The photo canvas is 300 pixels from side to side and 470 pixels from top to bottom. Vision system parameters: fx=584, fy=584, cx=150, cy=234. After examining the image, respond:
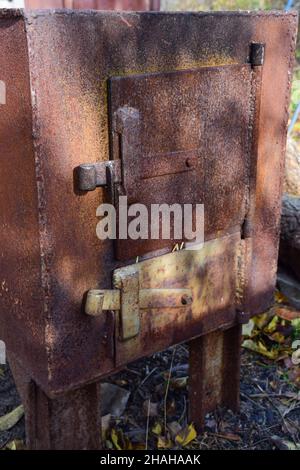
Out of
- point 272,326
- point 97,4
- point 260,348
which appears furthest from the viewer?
point 272,326

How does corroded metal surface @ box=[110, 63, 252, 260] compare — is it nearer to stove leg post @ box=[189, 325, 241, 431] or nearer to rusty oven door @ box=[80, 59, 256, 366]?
rusty oven door @ box=[80, 59, 256, 366]

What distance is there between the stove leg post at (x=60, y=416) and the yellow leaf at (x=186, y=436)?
0.44 metres

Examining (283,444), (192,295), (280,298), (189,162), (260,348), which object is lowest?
(283,444)

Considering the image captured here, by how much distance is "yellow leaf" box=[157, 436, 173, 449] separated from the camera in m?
2.18

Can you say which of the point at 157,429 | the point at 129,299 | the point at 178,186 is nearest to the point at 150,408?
the point at 157,429

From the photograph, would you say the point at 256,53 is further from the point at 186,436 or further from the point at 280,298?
the point at 280,298

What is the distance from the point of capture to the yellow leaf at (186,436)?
7.26 feet

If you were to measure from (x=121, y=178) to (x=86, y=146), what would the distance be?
0.13 m

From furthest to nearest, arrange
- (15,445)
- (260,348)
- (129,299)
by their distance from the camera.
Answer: (260,348), (15,445), (129,299)

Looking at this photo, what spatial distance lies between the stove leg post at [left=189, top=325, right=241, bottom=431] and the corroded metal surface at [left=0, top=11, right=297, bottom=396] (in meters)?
0.24

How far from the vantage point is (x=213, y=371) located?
90.0 inches

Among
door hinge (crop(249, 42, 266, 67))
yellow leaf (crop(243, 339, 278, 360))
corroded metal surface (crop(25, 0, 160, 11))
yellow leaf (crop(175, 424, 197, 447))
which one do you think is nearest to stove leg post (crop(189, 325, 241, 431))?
yellow leaf (crop(175, 424, 197, 447))

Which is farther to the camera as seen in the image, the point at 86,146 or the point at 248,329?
the point at 248,329
